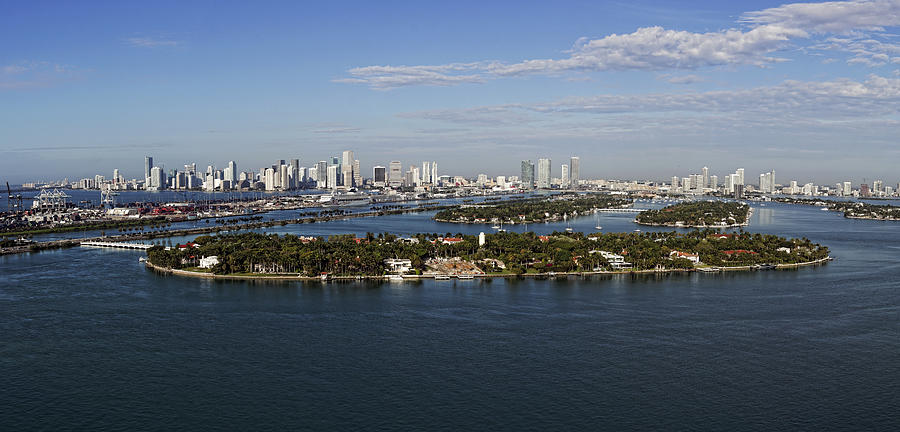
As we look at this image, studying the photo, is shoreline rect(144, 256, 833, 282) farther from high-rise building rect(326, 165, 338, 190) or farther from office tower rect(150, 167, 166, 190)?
office tower rect(150, 167, 166, 190)

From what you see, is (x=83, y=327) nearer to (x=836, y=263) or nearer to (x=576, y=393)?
(x=576, y=393)

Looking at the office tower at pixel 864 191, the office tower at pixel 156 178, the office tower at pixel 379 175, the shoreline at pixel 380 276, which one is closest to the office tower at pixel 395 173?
the office tower at pixel 379 175

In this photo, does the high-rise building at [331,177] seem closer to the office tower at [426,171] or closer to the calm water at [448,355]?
the office tower at [426,171]

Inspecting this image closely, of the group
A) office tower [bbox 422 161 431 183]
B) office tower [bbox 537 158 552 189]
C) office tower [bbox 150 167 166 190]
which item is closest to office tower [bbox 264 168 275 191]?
office tower [bbox 150 167 166 190]

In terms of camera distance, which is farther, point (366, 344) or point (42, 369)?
point (366, 344)

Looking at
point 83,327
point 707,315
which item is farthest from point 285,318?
point 707,315

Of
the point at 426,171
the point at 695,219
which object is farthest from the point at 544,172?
the point at 695,219
